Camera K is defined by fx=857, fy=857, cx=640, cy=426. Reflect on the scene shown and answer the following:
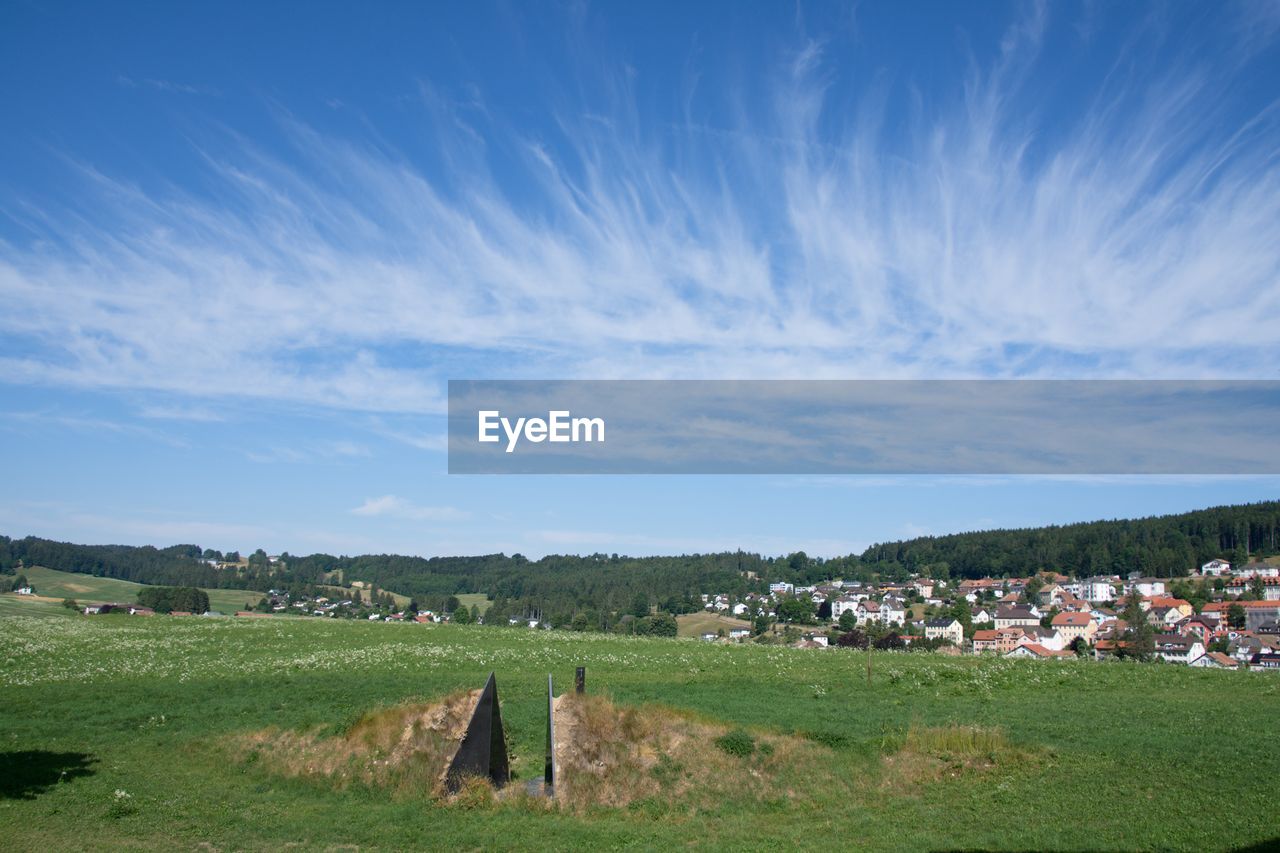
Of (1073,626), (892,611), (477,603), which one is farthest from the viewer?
(477,603)

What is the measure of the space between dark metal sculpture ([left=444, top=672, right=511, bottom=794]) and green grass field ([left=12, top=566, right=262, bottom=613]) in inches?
5288

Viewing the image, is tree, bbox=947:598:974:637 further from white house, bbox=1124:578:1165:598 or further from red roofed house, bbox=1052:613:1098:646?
white house, bbox=1124:578:1165:598

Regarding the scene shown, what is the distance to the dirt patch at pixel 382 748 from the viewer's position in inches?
886

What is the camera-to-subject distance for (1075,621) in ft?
456

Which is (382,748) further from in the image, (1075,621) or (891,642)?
(1075,621)

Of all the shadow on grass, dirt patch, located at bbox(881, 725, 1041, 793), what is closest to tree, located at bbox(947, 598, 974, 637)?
dirt patch, located at bbox(881, 725, 1041, 793)

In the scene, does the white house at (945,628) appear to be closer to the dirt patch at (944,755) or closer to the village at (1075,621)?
the village at (1075,621)

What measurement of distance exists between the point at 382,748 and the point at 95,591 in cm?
16106

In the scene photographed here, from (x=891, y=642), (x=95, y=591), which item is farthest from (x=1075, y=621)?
(x=95, y=591)

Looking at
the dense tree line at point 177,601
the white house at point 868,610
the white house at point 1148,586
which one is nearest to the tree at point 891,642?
the dense tree line at point 177,601

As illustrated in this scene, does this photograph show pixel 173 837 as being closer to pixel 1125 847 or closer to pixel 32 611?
pixel 1125 847

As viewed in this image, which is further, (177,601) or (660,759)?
(177,601)

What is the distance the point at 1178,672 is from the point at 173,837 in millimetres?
38471

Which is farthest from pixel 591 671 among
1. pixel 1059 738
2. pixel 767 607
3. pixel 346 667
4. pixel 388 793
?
pixel 767 607
